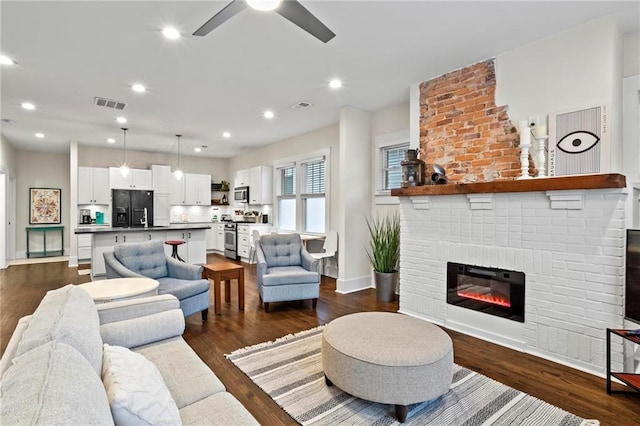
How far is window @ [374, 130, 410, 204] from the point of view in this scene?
497 cm

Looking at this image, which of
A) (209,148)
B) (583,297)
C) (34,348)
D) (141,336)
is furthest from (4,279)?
(583,297)

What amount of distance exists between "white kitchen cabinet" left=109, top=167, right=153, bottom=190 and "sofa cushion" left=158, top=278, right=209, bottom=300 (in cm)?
540

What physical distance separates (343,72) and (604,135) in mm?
2528

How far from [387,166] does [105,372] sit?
457 cm

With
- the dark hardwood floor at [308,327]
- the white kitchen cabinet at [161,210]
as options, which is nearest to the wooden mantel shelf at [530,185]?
the dark hardwood floor at [308,327]

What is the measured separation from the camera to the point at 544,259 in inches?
113

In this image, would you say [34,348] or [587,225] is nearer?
[34,348]

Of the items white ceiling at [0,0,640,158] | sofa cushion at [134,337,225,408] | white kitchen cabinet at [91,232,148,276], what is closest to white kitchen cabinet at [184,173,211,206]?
white kitchen cabinet at [91,232,148,276]

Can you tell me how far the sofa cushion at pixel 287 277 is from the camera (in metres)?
3.94

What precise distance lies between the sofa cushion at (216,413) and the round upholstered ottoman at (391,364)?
84 centimetres

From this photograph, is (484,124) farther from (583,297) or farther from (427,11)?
(583,297)

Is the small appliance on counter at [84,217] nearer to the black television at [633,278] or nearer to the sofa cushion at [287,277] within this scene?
the sofa cushion at [287,277]

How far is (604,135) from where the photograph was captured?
262cm

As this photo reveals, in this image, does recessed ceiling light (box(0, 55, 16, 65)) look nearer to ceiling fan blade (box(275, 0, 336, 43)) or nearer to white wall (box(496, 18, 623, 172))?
ceiling fan blade (box(275, 0, 336, 43))
